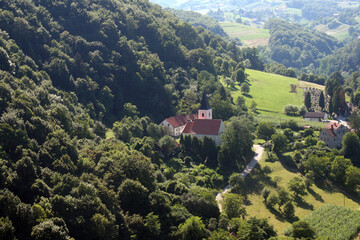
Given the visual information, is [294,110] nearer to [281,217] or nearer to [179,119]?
[179,119]

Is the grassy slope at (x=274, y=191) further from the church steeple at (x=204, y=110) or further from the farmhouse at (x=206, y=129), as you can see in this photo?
the church steeple at (x=204, y=110)

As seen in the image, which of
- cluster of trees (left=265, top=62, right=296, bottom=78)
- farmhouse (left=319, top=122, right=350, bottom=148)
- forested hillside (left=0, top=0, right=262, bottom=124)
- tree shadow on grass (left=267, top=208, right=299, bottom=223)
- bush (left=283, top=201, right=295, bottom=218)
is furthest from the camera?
cluster of trees (left=265, top=62, right=296, bottom=78)

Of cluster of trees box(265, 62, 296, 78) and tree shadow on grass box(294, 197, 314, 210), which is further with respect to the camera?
cluster of trees box(265, 62, 296, 78)

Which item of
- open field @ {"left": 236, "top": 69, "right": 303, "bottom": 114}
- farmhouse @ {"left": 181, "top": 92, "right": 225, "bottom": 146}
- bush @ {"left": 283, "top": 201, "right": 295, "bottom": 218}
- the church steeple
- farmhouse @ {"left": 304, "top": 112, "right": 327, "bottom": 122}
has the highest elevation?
the church steeple

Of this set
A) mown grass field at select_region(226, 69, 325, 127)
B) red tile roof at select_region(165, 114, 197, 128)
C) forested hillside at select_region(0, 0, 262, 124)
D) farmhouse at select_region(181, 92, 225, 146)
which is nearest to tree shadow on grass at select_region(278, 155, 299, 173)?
farmhouse at select_region(181, 92, 225, 146)

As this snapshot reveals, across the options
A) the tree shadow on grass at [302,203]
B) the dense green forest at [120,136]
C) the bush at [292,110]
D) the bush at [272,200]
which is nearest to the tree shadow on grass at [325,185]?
the dense green forest at [120,136]

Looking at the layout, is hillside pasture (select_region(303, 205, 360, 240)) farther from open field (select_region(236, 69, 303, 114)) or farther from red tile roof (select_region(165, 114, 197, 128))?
open field (select_region(236, 69, 303, 114))

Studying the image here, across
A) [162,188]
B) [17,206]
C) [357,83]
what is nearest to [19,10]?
[162,188]
